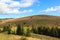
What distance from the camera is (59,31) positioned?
112 metres

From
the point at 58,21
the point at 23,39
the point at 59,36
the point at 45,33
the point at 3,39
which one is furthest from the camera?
the point at 58,21

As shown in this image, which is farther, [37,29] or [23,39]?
[37,29]

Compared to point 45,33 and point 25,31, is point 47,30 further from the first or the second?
point 25,31

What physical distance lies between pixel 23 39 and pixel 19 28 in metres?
48.3

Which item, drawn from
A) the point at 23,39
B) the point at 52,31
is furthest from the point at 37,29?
the point at 23,39

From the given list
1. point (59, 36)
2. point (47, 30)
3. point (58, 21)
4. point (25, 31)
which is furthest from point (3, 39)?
point (58, 21)

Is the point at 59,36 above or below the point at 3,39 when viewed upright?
below

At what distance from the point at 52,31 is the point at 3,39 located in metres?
87.3

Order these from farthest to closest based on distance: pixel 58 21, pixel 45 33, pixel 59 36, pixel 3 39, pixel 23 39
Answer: pixel 58 21 → pixel 45 33 → pixel 59 36 → pixel 23 39 → pixel 3 39

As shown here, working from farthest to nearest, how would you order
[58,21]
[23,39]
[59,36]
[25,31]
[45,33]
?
[58,21] → [45,33] → [59,36] → [25,31] → [23,39]

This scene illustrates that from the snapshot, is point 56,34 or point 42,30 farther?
point 42,30

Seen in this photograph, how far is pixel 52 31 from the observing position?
115750mm

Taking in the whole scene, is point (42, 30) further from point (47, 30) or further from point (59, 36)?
point (59, 36)

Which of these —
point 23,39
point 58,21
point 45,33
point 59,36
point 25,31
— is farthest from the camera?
point 58,21
